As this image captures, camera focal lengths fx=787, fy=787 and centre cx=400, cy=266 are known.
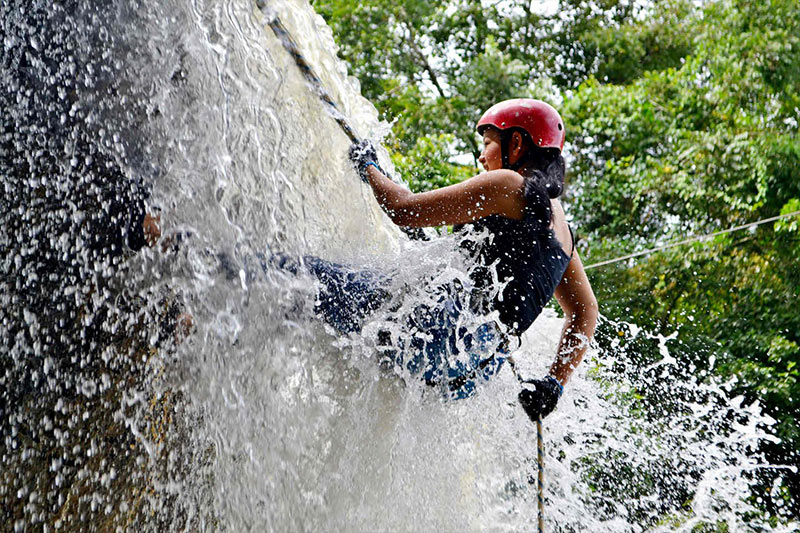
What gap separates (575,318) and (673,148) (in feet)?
21.6

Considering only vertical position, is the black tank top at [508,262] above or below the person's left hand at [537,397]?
above

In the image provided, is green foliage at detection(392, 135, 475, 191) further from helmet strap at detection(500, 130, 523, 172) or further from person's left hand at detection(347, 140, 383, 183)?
person's left hand at detection(347, 140, 383, 183)

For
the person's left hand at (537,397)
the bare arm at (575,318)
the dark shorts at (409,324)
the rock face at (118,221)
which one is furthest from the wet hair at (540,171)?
the rock face at (118,221)

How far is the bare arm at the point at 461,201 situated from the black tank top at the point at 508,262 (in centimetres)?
6

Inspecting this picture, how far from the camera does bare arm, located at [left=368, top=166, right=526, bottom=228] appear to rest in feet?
8.29

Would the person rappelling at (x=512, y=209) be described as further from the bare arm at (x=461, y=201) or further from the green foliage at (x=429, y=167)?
the green foliage at (x=429, y=167)

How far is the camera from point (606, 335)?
6.80 metres

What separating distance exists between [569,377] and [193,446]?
5.00ft

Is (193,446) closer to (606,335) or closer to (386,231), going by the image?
(386,231)

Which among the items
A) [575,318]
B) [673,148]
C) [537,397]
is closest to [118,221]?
[537,397]

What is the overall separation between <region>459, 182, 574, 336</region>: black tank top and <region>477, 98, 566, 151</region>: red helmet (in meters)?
0.33

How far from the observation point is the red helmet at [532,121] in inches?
111

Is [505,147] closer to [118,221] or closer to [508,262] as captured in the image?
[508,262]

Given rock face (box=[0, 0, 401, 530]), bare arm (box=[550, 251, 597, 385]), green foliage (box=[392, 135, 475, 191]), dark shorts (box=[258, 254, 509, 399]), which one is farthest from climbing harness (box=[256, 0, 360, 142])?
green foliage (box=[392, 135, 475, 191])
